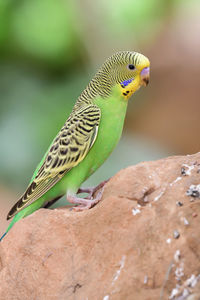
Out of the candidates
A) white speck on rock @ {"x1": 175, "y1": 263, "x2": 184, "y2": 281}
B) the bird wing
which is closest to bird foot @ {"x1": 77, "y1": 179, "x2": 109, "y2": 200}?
the bird wing

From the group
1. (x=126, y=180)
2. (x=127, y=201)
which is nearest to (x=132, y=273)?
(x=127, y=201)

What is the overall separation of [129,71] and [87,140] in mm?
626

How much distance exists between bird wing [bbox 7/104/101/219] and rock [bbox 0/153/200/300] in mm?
351

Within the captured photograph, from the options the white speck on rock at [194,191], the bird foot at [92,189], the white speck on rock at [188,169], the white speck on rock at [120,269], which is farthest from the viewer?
the bird foot at [92,189]

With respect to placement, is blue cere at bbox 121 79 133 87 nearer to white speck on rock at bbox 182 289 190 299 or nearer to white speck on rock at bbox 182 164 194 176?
white speck on rock at bbox 182 164 194 176

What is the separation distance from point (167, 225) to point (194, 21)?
9211 millimetres

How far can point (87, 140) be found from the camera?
12.4ft

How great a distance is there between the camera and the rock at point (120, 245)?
262 centimetres

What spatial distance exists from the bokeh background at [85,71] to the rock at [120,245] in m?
4.60

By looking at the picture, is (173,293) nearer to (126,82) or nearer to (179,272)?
(179,272)

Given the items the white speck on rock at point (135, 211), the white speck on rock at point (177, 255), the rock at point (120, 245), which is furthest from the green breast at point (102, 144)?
the white speck on rock at point (177, 255)

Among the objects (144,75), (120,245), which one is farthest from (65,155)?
(120,245)

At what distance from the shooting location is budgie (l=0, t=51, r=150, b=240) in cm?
376

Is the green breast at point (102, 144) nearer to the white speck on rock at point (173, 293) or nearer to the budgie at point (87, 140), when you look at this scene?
the budgie at point (87, 140)
